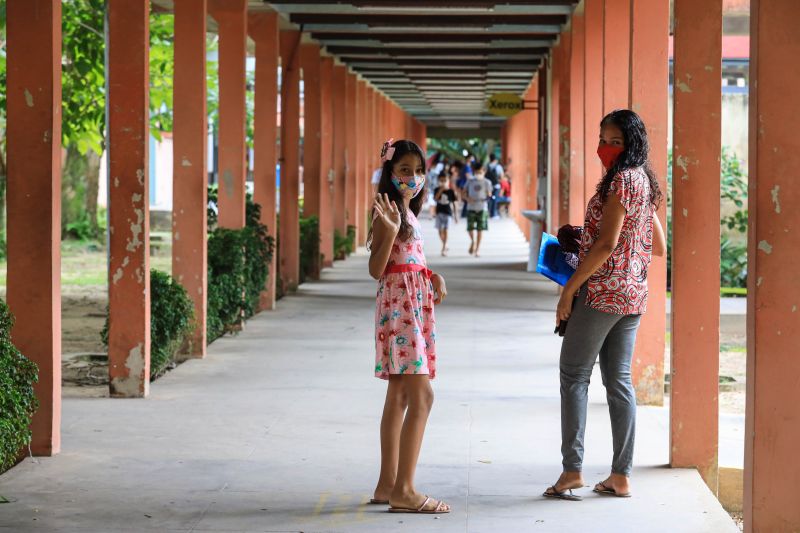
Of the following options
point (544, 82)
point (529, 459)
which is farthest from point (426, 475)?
point (544, 82)

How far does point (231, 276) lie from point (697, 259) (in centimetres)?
635

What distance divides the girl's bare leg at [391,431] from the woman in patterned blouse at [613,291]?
0.79 m

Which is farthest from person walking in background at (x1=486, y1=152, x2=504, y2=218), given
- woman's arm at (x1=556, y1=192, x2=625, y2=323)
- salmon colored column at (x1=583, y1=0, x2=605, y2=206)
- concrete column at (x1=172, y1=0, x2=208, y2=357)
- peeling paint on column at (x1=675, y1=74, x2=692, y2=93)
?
woman's arm at (x1=556, y1=192, x2=625, y2=323)

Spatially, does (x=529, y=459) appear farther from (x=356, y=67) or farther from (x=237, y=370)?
(x=356, y=67)

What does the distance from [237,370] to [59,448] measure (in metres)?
3.15

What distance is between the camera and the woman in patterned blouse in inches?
224

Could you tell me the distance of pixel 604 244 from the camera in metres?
5.63

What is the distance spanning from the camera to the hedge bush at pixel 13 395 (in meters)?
5.96

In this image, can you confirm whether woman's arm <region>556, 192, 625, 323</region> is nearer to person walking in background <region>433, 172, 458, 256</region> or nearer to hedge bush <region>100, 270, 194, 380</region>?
hedge bush <region>100, 270, 194, 380</region>

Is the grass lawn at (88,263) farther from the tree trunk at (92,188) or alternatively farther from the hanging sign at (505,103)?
the hanging sign at (505,103)

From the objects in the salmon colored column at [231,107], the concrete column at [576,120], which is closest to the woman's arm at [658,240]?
the salmon colored column at [231,107]

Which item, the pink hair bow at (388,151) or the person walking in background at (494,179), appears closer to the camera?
the pink hair bow at (388,151)

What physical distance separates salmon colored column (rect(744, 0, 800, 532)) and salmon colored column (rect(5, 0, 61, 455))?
372 centimetres

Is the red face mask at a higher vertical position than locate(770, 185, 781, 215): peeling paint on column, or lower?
higher
